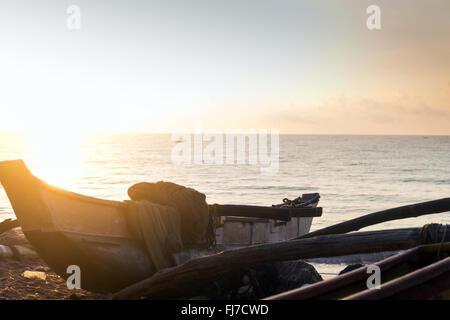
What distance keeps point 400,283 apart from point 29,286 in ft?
18.5

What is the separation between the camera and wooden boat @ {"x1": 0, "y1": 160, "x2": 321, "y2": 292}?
6.57 m

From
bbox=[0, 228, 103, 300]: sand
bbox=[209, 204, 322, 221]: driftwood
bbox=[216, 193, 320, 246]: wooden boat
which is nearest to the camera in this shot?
bbox=[0, 228, 103, 300]: sand

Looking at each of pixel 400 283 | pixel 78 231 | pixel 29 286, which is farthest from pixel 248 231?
pixel 400 283

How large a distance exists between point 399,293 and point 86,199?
177 inches

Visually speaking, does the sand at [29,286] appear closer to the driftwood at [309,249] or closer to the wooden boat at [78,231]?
the wooden boat at [78,231]

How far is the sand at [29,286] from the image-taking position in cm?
697

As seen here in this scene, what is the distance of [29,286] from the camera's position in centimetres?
742

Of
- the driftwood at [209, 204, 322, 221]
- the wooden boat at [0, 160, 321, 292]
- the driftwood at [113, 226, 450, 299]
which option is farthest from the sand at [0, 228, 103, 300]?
the driftwood at [209, 204, 322, 221]

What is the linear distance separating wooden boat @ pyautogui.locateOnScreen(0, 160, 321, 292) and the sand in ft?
1.25

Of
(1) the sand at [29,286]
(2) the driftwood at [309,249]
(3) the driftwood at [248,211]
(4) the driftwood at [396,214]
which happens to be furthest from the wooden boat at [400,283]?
(3) the driftwood at [248,211]

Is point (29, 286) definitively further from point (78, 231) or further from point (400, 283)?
point (400, 283)

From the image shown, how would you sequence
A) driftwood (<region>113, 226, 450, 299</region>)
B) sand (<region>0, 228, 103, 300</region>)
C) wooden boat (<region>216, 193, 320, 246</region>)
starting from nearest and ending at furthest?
1. driftwood (<region>113, 226, 450, 299</region>)
2. sand (<region>0, 228, 103, 300</region>)
3. wooden boat (<region>216, 193, 320, 246</region>)

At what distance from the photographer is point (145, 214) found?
727 cm

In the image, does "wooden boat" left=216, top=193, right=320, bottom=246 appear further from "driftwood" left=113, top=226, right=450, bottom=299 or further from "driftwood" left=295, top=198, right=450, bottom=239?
"driftwood" left=113, top=226, right=450, bottom=299
